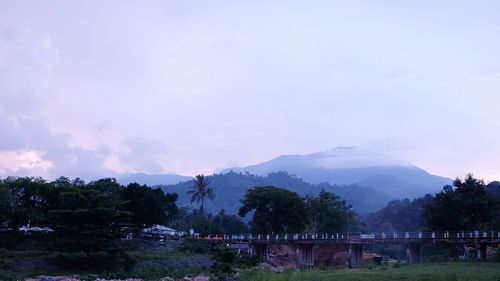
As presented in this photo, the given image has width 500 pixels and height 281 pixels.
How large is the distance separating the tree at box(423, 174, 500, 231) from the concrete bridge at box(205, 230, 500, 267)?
6.51ft

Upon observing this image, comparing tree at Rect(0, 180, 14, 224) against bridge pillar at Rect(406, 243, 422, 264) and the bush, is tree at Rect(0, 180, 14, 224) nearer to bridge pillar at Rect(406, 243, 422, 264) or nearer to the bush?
the bush

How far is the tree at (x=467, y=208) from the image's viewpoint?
55.4m

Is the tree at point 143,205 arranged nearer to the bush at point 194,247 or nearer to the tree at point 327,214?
the bush at point 194,247

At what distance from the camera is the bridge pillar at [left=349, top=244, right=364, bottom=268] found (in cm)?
5416

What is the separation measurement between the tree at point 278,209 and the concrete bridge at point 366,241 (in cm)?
452

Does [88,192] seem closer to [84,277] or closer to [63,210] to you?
[63,210]

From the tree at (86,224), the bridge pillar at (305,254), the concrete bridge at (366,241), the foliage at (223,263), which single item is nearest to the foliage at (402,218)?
the bridge pillar at (305,254)

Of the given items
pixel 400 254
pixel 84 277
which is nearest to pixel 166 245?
pixel 84 277

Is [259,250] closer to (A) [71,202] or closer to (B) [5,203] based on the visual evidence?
(A) [71,202]

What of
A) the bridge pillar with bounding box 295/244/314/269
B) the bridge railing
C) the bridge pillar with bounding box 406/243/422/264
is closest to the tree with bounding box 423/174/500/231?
the bridge railing

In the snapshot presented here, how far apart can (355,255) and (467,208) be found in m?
14.8

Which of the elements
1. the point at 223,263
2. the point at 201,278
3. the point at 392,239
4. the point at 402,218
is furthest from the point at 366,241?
the point at 402,218

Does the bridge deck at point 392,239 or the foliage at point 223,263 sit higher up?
the bridge deck at point 392,239

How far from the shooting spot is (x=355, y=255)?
54719 millimetres
